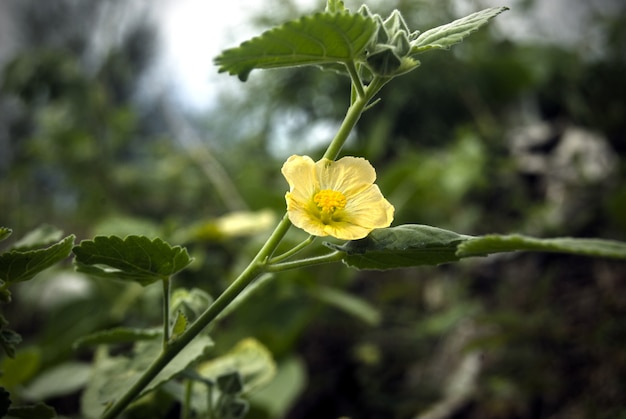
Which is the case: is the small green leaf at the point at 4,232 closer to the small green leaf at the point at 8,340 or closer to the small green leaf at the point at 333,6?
the small green leaf at the point at 8,340

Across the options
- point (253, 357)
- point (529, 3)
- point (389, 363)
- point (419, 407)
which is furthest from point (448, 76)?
point (253, 357)

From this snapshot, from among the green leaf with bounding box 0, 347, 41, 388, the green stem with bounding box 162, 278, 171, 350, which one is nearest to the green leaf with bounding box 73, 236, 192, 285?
the green stem with bounding box 162, 278, 171, 350

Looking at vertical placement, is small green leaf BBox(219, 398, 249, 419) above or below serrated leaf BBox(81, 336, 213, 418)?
below

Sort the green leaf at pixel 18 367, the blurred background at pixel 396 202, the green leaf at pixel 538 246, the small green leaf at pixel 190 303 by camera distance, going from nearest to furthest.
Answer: the green leaf at pixel 538 246 → the small green leaf at pixel 190 303 → the green leaf at pixel 18 367 → the blurred background at pixel 396 202

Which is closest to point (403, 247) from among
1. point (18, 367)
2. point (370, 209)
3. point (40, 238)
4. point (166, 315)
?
point (370, 209)

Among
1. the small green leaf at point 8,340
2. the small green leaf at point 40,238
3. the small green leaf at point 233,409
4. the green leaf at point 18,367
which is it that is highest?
the small green leaf at point 40,238

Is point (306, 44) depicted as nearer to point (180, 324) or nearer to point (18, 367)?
point (180, 324)

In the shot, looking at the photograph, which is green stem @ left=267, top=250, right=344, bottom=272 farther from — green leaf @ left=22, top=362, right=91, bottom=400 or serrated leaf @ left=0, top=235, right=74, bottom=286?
green leaf @ left=22, top=362, right=91, bottom=400

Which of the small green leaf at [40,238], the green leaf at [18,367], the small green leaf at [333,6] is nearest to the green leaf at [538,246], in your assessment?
the small green leaf at [333,6]

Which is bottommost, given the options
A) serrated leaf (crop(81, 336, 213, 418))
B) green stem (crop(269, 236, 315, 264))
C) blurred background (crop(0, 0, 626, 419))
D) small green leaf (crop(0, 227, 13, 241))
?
blurred background (crop(0, 0, 626, 419))
